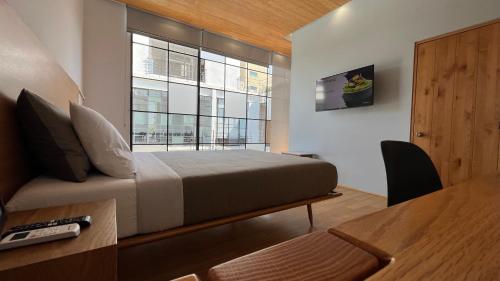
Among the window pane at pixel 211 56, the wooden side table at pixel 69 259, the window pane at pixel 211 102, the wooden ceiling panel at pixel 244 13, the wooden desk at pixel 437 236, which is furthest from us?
the window pane at pixel 211 102

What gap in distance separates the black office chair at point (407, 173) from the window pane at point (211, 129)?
4227mm

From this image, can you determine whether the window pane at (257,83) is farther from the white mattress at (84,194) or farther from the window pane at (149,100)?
the white mattress at (84,194)

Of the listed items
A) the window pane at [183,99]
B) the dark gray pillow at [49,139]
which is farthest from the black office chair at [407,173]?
the window pane at [183,99]

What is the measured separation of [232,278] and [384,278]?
209 mm

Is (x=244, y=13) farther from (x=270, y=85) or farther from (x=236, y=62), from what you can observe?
(x=270, y=85)

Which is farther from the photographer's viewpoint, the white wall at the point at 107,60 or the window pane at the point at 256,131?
the window pane at the point at 256,131

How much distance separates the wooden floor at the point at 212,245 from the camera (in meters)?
1.36

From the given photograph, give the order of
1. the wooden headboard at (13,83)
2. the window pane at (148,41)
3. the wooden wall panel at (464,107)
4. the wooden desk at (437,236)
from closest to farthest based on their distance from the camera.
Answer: the wooden desk at (437,236) → the wooden headboard at (13,83) → the wooden wall panel at (464,107) → the window pane at (148,41)

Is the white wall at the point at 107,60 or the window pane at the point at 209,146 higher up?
the white wall at the point at 107,60

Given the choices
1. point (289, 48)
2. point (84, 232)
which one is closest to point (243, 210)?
point (84, 232)

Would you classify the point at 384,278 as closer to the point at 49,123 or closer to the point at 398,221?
the point at 398,221

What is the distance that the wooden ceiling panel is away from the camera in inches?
136

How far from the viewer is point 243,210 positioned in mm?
1428

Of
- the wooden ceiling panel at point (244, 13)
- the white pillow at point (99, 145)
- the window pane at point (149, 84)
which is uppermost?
the wooden ceiling panel at point (244, 13)
